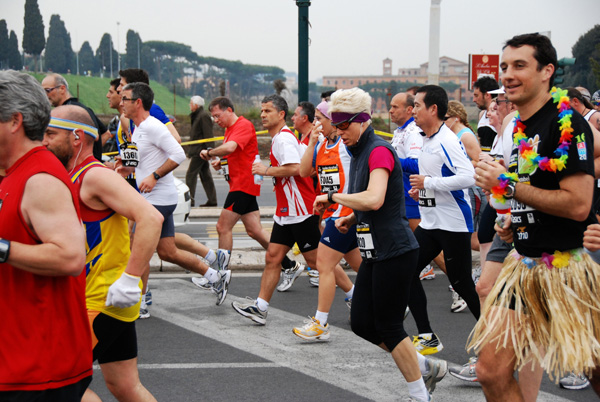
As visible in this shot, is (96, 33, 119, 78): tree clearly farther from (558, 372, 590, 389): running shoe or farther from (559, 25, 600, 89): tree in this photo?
(558, 372, 590, 389): running shoe

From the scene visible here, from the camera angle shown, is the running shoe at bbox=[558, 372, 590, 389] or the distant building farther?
the distant building

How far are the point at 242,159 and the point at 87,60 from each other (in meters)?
115

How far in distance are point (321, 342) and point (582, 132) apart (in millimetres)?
3273

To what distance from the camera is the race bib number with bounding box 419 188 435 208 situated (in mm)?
5813

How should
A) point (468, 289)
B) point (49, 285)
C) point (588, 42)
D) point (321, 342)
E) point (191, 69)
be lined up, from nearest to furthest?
1. point (49, 285)
2. point (468, 289)
3. point (321, 342)
4. point (588, 42)
5. point (191, 69)

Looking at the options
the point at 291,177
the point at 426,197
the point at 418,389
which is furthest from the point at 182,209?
the point at 418,389

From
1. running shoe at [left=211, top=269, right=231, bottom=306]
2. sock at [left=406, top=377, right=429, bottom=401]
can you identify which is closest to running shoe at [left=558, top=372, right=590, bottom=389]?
sock at [left=406, top=377, right=429, bottom=401]

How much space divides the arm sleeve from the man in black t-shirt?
209 cm

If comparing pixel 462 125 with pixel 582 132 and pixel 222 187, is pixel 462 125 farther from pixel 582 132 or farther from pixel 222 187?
pixel 222 187

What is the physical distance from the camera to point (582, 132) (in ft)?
11.0

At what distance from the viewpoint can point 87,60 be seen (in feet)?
380

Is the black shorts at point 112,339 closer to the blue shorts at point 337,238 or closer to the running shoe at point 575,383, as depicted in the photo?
the blue shorts at point 337,238

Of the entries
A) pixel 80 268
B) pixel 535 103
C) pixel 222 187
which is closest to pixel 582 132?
pixel 535 103

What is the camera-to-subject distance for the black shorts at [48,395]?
259cm
